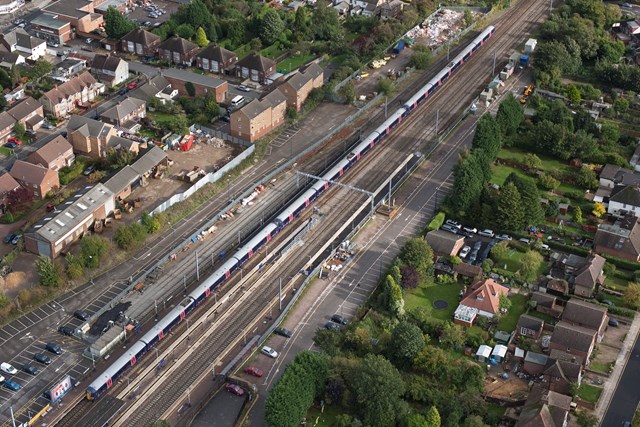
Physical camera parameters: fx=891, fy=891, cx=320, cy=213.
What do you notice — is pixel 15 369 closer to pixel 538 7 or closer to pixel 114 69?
pixel 114 69

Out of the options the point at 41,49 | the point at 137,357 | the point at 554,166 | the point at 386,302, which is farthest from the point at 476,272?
the point at 41,49

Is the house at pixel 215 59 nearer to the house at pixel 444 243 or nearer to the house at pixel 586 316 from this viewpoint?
the house at pixel 444 243

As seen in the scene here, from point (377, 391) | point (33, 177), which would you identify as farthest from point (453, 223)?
point (33, 177)

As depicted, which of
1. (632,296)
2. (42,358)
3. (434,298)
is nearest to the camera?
(42,358)

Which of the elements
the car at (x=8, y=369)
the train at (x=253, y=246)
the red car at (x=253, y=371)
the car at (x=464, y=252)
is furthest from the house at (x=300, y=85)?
the car at (x=8, y=369)

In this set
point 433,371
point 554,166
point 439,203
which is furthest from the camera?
point 554,166

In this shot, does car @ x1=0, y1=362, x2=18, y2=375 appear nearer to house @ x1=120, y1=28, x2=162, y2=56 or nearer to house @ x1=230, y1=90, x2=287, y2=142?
house @ x1=230, y1=90, x2=287, y2=142

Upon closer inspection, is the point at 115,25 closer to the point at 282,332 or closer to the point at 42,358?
the point at 42,358

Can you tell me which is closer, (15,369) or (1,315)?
(15,369)
